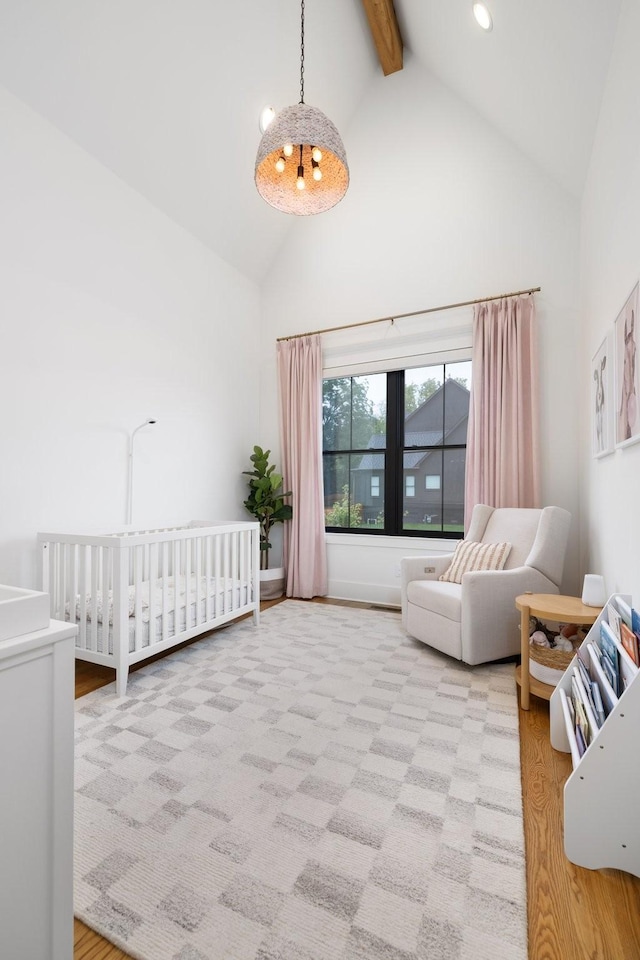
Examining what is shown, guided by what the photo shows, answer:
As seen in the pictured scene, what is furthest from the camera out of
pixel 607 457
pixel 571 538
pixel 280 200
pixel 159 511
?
pixel 159 511

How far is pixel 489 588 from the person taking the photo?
2424mm

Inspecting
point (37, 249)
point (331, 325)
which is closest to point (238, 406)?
point (331, 325)

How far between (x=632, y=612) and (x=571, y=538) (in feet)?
6.01

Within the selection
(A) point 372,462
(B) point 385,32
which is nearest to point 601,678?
(A) point 372,462

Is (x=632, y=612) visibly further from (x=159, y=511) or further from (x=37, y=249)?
(x=37, y=249)

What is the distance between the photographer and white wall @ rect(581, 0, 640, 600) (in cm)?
164

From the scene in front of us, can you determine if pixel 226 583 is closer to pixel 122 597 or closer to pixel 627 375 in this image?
pixel 122 597

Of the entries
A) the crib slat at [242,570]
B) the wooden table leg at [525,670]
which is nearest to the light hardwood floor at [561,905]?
the wooden table leg at [525,670]

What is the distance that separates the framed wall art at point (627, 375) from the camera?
1600 mm

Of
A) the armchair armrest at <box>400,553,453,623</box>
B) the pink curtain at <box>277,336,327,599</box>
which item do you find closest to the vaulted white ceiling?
the pink curtain at <box>277,336,327,599</box>

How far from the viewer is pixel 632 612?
1.43 meters

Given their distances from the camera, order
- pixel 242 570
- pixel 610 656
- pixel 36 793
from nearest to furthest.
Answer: pixel 36 793
pixel 610 656
pixel 242 570

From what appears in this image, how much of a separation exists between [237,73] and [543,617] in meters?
3.68

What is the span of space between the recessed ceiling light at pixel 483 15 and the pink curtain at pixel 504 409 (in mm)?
1485
